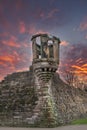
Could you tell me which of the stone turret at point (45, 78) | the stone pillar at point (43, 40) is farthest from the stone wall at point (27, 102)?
the stone pillar at point (43, 40)

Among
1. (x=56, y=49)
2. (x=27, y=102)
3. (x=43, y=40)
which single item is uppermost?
(x=43, y=40)

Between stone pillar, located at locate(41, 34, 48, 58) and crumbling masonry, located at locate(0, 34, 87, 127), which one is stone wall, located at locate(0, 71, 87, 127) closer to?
crumbling masonry, located at locate(0, 34, 87, 127)

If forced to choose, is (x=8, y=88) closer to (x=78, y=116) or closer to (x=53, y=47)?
(x=53, y=47)

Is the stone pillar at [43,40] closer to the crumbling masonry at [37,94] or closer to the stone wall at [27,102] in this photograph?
the crumbling masonry at [37,94]

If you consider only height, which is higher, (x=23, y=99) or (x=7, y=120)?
(x=23, y=99)

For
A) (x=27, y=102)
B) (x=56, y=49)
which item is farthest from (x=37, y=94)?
(x=56, y=49)

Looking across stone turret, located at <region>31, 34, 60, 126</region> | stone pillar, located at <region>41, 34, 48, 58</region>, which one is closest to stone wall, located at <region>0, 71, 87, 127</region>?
stone turret, located at <region>31, 34, 60, 126</region>

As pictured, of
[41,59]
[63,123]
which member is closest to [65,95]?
[63,123]

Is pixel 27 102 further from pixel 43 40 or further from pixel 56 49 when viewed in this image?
pixel 43 40

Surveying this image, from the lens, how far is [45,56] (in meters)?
29.9

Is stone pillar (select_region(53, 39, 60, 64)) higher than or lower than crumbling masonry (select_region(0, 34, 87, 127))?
higher

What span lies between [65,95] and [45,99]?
22.9ft

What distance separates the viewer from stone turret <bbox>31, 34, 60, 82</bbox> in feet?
96.6

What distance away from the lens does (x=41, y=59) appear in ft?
96.9
